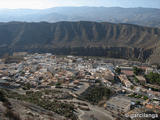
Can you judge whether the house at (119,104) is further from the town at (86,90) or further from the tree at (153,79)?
the tree at (153,79)

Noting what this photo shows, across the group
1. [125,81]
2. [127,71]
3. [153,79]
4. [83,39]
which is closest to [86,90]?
[125,81]

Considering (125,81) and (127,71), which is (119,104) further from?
(127,71)

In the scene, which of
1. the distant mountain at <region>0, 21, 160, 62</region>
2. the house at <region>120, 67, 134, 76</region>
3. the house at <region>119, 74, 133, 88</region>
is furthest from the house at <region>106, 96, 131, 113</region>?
the distant mountain at <region>0, 21, 160, 62</region>

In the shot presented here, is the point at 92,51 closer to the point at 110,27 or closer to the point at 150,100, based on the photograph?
the point at 110,27

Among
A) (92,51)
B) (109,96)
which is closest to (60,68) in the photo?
(109,96)

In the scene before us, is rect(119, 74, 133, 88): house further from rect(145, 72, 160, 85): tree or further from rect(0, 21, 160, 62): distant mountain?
rect(0, 21, 160, 62): distant mountain

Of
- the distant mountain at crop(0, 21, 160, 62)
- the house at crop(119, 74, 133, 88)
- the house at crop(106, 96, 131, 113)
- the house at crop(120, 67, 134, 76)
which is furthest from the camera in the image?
the distant mountain at crop(0, 21, 160, 62)

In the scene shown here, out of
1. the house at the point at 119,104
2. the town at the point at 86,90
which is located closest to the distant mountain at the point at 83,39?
the town at the point at 86,90
